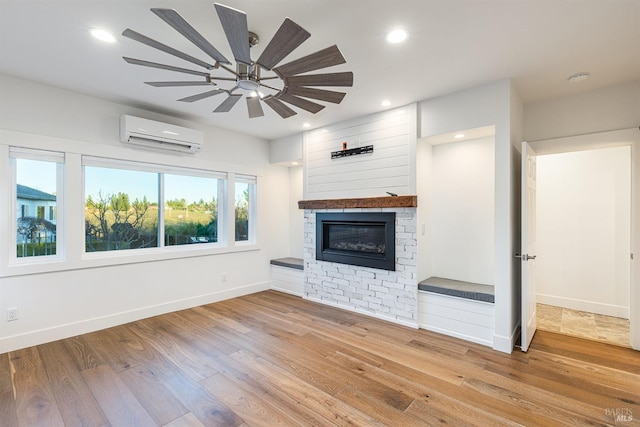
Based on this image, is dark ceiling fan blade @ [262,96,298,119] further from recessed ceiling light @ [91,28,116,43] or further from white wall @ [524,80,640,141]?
white wall @ [524,80,640,141]

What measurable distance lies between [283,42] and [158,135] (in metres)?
2.77

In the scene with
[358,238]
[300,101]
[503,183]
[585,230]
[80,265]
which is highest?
[300,101]

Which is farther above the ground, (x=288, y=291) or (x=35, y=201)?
(x=35, y=201)

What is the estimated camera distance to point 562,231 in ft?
13.9

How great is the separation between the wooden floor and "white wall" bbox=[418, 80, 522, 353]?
0.37 m

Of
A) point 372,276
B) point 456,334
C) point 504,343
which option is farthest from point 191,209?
point 504,343

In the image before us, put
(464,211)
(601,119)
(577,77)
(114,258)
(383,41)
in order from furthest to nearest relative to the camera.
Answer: (464,211), (114,258), (601,119), (577,77), (383,41)

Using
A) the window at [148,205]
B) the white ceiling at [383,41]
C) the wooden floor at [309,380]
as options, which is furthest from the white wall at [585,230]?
the window at [148,205]

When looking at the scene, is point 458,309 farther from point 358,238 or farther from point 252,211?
point 252,211

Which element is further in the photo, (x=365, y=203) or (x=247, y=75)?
(x=365, y=203)

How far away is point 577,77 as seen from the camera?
280 centimetres

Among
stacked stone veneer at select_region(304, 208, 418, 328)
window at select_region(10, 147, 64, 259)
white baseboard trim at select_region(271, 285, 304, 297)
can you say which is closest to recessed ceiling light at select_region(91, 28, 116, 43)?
window at select_region(10, 147, 64, 259)

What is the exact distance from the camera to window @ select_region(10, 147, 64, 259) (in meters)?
3.04

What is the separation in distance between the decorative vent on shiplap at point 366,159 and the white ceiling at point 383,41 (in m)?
0.47
